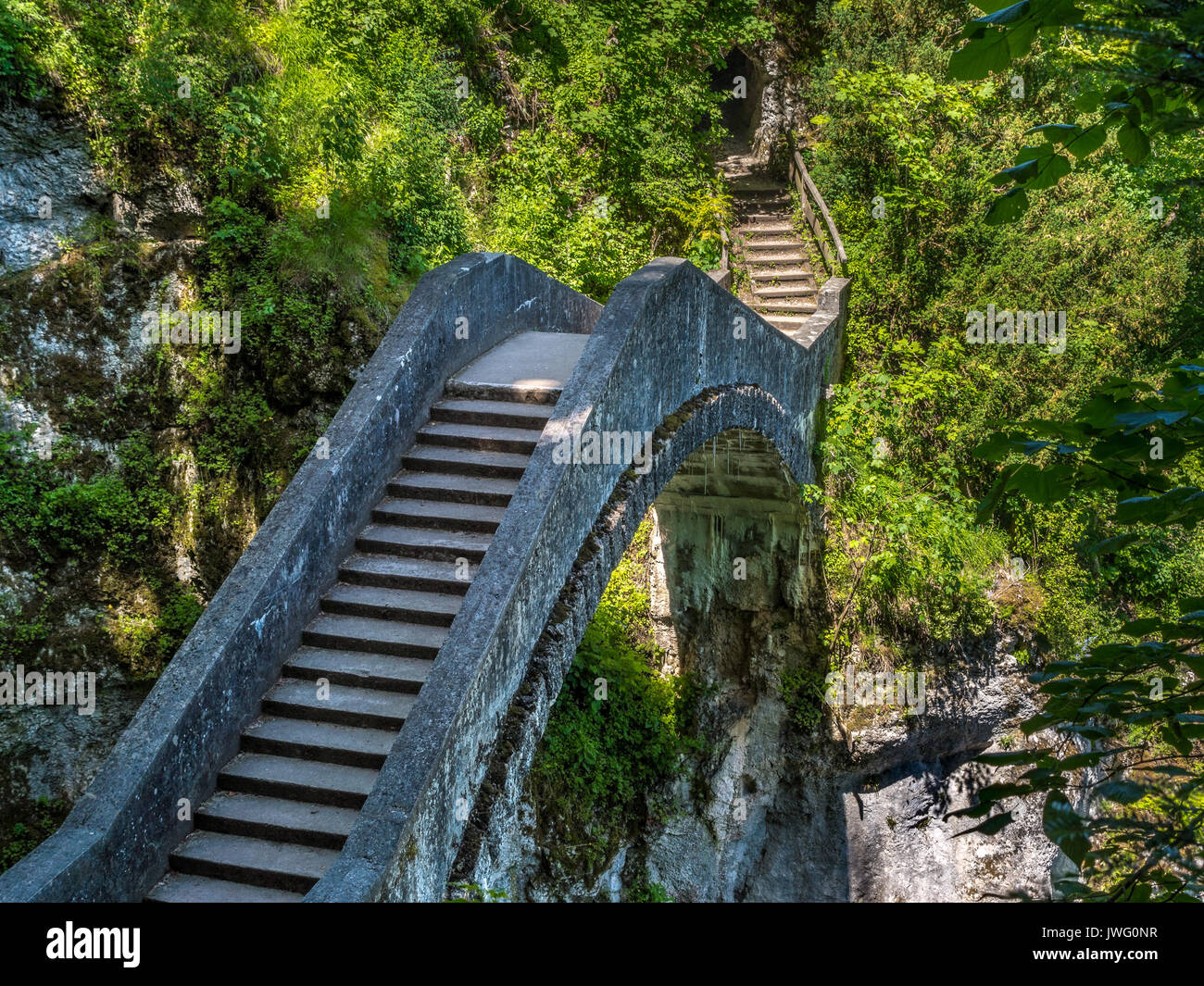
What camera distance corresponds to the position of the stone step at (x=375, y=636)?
17.4ft

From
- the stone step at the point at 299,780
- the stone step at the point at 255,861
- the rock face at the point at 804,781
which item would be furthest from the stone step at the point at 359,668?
the rock face at the point at 804,781

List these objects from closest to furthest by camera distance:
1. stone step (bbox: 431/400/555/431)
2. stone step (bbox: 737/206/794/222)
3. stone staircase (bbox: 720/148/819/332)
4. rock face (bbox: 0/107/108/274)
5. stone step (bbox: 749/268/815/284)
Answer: stone step (bbox: 431/400/555/431), rock face (bbox: 0/107/108/274), stone staircase (bbox: 720/148/819/332), stone step (bbox: 749/268/815/284), stone step (bbox: 737/206/794/222)

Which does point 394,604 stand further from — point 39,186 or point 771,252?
point 771,252

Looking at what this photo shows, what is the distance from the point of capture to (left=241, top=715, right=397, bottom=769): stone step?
4.87m

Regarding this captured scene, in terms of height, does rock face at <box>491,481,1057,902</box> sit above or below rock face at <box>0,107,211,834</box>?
below

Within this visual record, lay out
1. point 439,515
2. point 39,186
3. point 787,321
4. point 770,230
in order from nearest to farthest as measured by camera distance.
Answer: point 439,515 < point 39,186 < point 787,321 < point 770,230

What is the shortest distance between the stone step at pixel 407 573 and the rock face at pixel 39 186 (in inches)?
170

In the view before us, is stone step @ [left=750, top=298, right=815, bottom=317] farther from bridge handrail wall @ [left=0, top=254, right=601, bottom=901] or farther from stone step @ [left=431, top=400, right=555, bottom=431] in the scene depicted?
stone step @ [left=431, top=400, right=555, bottom=431]

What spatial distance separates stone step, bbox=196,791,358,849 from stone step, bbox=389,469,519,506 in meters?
2.07

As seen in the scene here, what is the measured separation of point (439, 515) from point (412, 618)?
2.43 ft

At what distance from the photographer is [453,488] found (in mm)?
6070

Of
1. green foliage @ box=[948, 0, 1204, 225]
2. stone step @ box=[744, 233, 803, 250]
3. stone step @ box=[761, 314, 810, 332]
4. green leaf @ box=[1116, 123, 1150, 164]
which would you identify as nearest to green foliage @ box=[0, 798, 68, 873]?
green foliage @ box=[948, 0, 1204, 225]

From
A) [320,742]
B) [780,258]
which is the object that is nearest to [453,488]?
[320,742]


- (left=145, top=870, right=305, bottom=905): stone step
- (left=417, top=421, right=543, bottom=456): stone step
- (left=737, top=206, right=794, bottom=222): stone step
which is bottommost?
(left=145, top=870, right=305, bottom=905): stone step
